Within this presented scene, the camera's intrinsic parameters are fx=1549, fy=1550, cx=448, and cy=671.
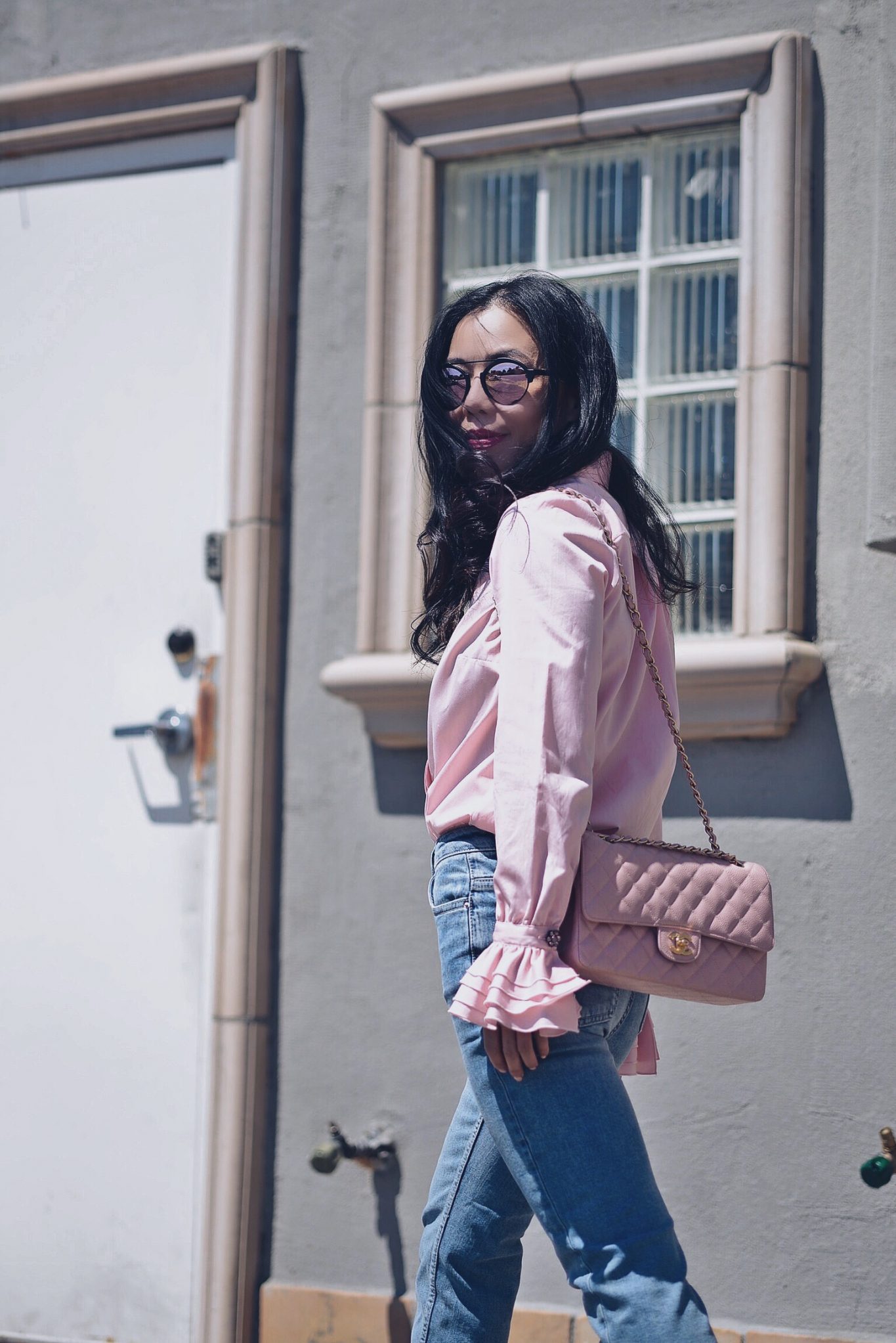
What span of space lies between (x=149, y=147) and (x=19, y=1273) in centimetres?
287

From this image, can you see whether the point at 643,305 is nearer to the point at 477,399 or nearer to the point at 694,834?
the point at 694,834

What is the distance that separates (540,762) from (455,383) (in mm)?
706

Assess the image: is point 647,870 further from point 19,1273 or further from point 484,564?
point 19,1273

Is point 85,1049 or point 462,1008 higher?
point 462,1008

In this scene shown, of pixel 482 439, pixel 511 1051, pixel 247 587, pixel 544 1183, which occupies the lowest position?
pixel 544 1183

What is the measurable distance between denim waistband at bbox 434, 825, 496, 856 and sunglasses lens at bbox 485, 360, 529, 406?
65 cm

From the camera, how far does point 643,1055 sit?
2.44 m

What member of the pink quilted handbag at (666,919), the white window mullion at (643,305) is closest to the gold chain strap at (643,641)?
the pink quilted handbag at (666,919)

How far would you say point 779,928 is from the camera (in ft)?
10.7

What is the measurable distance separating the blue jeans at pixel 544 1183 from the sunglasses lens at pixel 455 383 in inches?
26.8

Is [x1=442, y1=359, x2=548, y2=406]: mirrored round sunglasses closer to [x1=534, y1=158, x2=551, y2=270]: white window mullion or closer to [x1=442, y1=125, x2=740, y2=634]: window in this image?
[x1=442, y1=125, x2=740, y2=634]: window

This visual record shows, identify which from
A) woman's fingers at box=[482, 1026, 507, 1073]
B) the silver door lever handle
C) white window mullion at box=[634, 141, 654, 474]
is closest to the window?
white window mullion at box=[634, 141, 654, 474]

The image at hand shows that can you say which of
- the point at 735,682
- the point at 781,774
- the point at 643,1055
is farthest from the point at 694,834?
the point at 643,1055

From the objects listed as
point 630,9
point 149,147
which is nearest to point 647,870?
point 630,9
